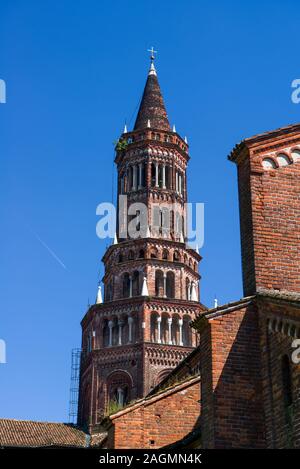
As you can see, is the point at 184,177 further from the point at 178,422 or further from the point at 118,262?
the point at 178,422

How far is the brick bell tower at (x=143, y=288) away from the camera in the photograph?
47031mm

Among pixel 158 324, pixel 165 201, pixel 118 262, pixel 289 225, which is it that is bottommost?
pixel 289 225

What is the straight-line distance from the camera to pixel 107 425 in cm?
1745

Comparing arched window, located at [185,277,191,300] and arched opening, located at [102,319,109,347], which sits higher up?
arched window, located at [185,277,191,300]

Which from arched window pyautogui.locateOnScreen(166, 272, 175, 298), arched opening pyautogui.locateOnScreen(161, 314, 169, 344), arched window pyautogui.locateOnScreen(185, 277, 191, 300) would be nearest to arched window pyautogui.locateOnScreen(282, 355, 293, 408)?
arched opening pyautogui.locateOnScreen(161, 314, 169, 344)

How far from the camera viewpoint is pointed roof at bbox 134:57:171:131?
5612 centimetres

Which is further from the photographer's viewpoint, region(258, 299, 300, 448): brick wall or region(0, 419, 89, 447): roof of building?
region(0, 419, 89, 447): roof of building

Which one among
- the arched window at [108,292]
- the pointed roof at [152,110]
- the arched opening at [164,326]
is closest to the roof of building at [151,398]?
the arched opening at [164,326]

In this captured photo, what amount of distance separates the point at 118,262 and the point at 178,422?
110 ft

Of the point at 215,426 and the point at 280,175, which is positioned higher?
the point at 280,175

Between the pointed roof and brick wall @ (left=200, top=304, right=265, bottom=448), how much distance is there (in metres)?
43.5

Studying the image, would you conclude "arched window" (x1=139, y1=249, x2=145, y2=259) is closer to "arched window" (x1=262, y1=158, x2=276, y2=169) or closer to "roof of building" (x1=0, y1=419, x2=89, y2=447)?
"roof of building" (x1=0, y1=419, x2=89, y2=447)

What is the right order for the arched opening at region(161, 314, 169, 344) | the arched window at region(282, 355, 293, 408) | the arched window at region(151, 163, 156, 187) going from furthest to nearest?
the arched window at region(151, 163, 156, 187) < the arched opening at region(161, 314, 169, 344) < the arched window at region(282, 355, 293, 408)
